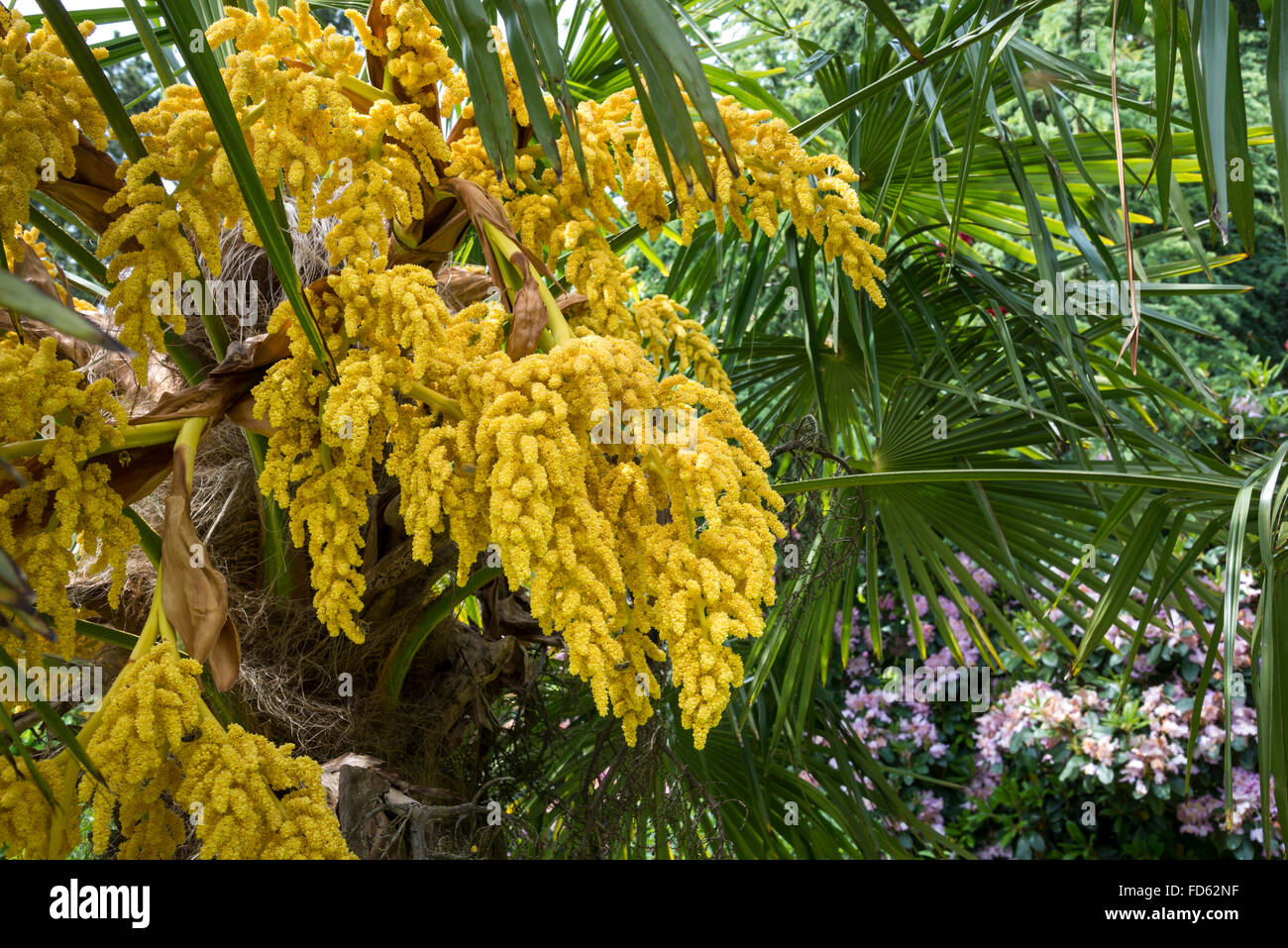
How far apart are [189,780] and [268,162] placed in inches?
23.5

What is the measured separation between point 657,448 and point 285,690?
2.66ft

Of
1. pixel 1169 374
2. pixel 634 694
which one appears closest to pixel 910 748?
pixel 1169 374

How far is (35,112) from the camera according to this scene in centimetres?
100

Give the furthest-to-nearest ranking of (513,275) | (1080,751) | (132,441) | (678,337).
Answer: (1080,751) → (678,337) → (513,275) → (132,441)

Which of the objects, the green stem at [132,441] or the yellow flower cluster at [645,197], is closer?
the green stem at [132,441]

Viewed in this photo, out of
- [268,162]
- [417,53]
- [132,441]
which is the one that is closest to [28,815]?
[132,441]

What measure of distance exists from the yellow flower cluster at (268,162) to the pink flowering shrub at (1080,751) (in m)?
2.79

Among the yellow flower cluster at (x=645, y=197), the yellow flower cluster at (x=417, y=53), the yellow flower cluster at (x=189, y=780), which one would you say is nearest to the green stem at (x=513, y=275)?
→ the yellow flower cluster at (x=645, y=197)

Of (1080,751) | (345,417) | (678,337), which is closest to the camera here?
(345,417)

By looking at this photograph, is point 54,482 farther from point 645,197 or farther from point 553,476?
point 645,197

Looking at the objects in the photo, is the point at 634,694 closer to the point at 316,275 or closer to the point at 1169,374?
the point at 316,275

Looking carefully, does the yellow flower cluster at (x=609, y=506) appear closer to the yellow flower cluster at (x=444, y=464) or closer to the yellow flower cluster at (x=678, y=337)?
the yellow flower cluster at (x=444, y=464)

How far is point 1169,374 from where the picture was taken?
6.11 m

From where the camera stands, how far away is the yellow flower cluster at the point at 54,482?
92 centimetres
